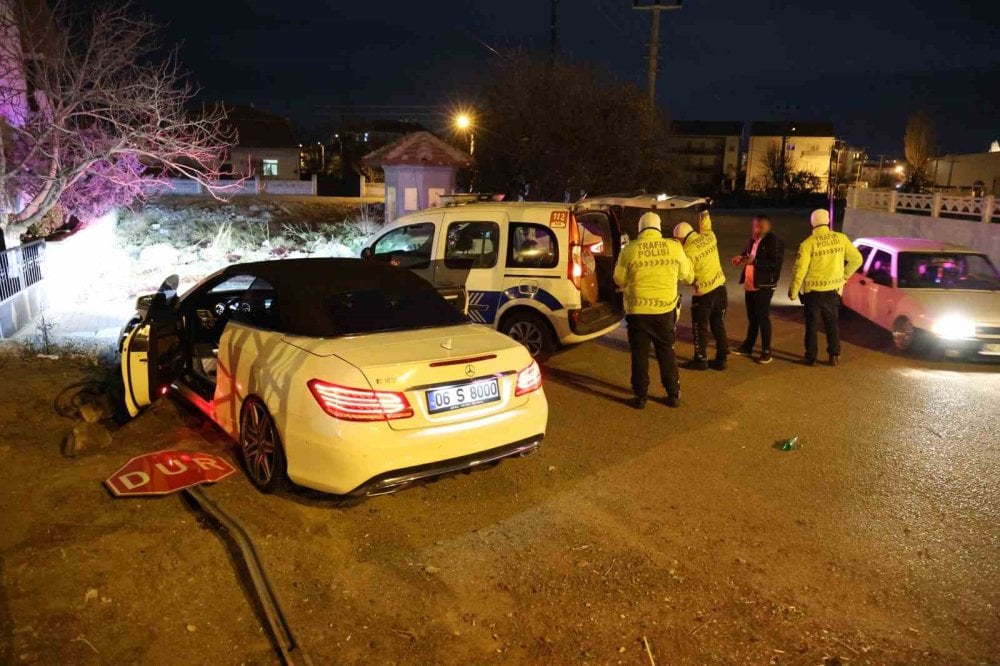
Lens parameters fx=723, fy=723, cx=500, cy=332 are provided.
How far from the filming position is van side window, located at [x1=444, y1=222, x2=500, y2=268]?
789 cm

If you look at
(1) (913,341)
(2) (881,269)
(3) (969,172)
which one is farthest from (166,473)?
(3) (969,172)

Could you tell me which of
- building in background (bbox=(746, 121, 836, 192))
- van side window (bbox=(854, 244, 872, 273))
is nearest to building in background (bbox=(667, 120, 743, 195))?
building in background (bbox=(746, 121, 836, 192))

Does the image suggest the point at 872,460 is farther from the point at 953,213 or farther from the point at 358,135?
the point at 358,135

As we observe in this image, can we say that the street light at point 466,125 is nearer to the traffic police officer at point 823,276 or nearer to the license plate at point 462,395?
the traffic police officer at point 823,276

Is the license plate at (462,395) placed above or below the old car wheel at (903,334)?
above

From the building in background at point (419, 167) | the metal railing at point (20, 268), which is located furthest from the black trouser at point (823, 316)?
the building in background at point (419, 167)

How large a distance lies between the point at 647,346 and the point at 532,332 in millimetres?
1572

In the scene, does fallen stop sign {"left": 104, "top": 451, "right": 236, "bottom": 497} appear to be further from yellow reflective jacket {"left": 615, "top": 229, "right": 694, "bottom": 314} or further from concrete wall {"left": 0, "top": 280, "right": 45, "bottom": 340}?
concrete wall {"left": 0, "top": 280, "right": 45, "bottom": 340}

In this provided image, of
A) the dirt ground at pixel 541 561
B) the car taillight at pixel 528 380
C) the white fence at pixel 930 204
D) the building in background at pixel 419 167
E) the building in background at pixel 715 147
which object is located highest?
the building in background at pixel 715 147

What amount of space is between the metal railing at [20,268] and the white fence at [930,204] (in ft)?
55.5

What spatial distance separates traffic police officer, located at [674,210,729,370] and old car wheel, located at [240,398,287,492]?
4930 mm

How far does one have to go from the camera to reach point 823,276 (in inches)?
322

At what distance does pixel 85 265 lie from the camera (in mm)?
12914

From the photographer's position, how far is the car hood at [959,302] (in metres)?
8.27
